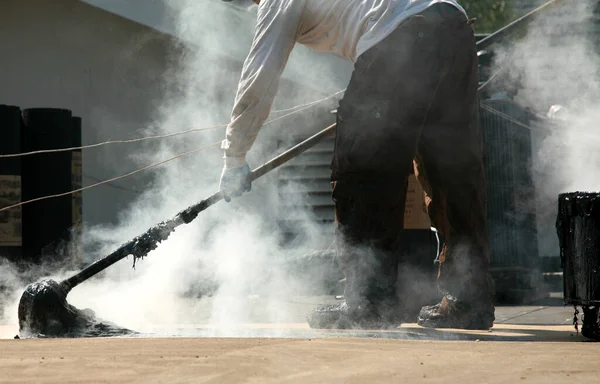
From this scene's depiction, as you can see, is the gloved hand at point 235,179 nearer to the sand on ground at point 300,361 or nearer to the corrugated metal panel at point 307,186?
the sand on ground at point 300,361

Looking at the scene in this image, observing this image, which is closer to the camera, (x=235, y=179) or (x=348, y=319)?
(x=348, y=319)

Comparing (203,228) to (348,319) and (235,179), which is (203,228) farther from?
(348,319)

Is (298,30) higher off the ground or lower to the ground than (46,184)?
higher

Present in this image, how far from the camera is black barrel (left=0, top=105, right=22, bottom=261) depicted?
312 inches

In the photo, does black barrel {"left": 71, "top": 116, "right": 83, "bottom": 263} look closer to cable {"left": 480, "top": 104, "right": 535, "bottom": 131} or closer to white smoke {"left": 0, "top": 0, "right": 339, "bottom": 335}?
white smoke {"left": 0, "top": 0, "right": 339, "bottom": 335}

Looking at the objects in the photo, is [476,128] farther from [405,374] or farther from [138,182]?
[138,182]

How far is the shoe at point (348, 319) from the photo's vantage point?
504 centimetres

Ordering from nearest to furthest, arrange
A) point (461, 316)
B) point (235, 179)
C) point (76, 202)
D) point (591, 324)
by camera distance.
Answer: point (591, 324) → point (461, 316) → point (235, 179) → point (76, 202)

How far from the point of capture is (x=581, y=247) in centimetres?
462

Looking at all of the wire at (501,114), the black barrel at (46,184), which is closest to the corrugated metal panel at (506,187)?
the wire at (501,114)

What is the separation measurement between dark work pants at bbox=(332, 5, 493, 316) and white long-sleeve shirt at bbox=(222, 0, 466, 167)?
0.09 metres

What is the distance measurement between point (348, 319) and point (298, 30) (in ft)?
4.90

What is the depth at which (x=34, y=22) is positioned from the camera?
10.6 m

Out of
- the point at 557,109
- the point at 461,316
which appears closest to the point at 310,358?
the point at 461,316
